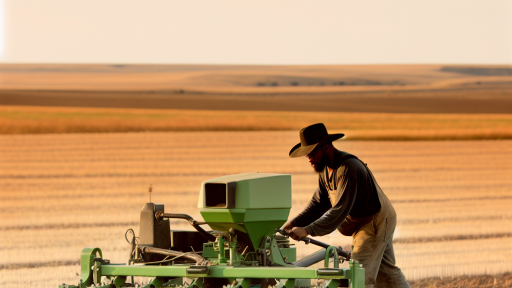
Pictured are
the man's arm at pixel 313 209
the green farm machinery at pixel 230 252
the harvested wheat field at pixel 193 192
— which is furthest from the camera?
the harvested wheat field at pixel 193 192

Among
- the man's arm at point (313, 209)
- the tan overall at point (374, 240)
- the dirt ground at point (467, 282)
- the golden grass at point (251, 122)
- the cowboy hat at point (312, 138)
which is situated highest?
the golden grass at point (251, 122)

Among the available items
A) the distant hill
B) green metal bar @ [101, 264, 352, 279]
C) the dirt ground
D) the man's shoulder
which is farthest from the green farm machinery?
the distant hill

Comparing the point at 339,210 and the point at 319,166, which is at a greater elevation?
the point at 319,166

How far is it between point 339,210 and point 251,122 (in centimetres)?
4359

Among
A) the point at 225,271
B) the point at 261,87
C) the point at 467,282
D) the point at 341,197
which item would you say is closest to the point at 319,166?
the point at 341,197

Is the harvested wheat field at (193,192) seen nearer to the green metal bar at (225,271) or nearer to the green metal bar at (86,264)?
the green metal bar at (86,264)

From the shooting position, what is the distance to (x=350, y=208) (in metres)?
7.15

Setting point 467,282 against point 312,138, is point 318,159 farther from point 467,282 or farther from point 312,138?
point 467,282

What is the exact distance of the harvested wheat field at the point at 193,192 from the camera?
12326mm

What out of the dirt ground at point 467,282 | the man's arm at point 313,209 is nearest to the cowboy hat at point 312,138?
the man's arm at point 313,209

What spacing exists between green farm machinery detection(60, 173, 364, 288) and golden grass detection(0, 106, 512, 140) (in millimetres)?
34614

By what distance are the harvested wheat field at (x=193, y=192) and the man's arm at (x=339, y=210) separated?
13.2 feet

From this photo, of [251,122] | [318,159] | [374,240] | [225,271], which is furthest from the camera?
[251,122]

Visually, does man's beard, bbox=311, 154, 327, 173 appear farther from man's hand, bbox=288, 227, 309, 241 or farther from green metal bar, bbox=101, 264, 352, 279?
green metal bar, bbox=101, 264, 352, 279
